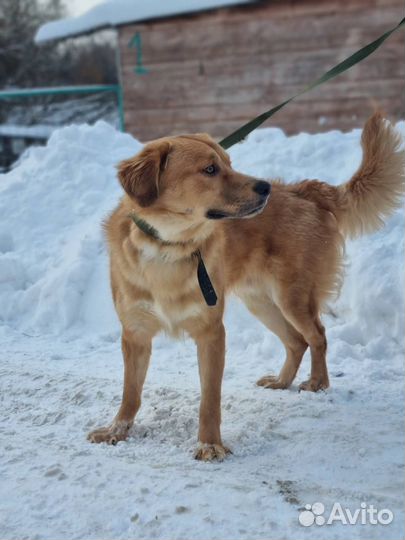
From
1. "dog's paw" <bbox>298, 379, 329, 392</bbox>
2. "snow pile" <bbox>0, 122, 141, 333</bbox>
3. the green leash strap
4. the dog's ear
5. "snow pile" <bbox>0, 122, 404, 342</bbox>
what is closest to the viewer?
the green leash strap

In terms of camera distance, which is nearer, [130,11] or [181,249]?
[181,249]

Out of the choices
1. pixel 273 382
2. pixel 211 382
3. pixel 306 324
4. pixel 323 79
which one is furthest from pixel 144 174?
pixel 273 382

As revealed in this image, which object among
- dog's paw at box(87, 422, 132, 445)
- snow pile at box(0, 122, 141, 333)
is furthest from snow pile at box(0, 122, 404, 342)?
dog's paw at box(87, 422, 132, 445)

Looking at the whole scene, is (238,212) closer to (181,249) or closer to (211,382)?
(181,249)

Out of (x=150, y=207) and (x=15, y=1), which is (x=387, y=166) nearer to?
(x=150, y=207)

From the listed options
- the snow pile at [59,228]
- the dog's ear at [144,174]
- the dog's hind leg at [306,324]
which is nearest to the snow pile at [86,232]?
the snow pile at [59,228]

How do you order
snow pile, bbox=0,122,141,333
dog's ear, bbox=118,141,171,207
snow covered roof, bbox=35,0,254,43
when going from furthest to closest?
1. snow covered roof, bbox=35,0,254,43
2. snow pile, bbox=0,122,141,333
3. dog's ear, bbox=118,141,171,207

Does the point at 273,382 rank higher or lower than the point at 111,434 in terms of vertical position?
lower

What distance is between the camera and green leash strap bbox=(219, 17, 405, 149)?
3.15 m

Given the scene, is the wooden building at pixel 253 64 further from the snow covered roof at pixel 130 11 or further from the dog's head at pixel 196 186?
the dog's head at pixel 196 186

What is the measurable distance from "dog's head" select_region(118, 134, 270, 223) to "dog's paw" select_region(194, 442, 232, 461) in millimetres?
1100

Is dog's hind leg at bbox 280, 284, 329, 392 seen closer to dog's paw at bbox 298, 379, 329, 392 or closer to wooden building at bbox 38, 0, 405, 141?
dog's paw at bbox 298, 379, 329, 392

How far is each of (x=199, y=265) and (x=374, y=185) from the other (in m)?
1.64

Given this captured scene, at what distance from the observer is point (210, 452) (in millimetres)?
3250
